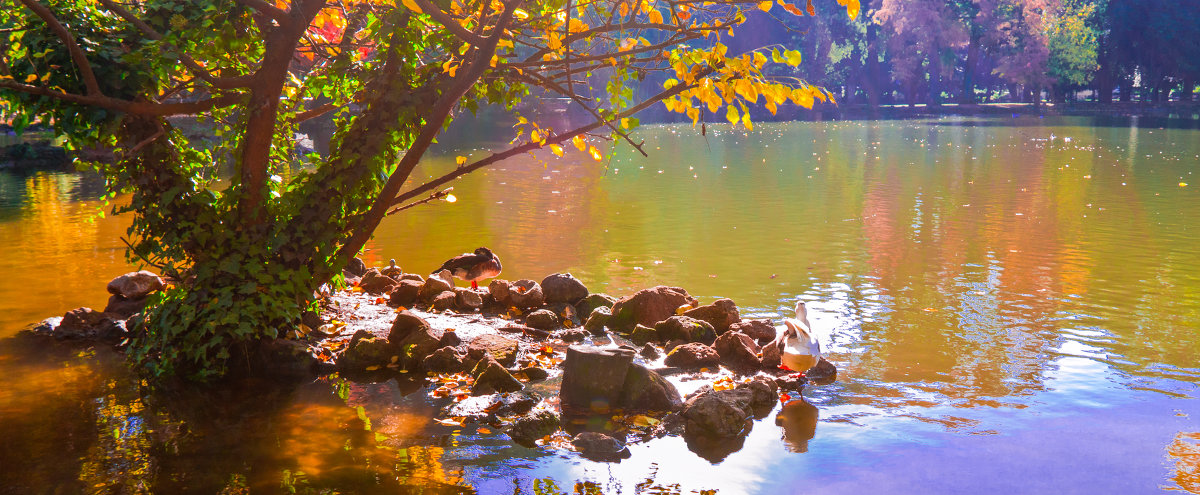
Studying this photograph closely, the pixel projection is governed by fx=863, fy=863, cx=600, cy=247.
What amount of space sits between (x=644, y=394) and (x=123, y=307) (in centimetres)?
665

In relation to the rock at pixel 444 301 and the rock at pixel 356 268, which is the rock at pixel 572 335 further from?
the rock at pixel 356 268

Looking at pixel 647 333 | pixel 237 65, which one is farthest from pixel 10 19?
pixel 647 333

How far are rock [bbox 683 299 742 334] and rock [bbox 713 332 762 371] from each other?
0.86 m

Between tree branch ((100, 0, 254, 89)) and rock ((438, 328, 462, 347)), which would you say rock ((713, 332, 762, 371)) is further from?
tree branch ((100, 0, 254, 89))

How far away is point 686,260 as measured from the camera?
47.8 ft

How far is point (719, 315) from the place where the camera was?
389 inches

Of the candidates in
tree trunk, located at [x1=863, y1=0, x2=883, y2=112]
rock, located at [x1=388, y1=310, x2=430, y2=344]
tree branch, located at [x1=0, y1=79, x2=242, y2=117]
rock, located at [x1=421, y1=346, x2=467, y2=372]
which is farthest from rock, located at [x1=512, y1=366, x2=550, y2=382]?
tree trunk, located at [x1=863, y1=0, x2=883, y2=112]

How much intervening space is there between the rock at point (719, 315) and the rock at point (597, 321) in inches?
40.5

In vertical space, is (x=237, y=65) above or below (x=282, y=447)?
above

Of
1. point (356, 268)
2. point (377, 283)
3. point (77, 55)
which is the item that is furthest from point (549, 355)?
point (77, 55)

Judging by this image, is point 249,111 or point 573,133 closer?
point 249,111

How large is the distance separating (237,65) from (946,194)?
18856 millimetres

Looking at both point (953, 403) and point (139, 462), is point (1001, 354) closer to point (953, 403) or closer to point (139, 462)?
point (953, 403)

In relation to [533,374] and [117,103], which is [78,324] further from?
[533,374]
